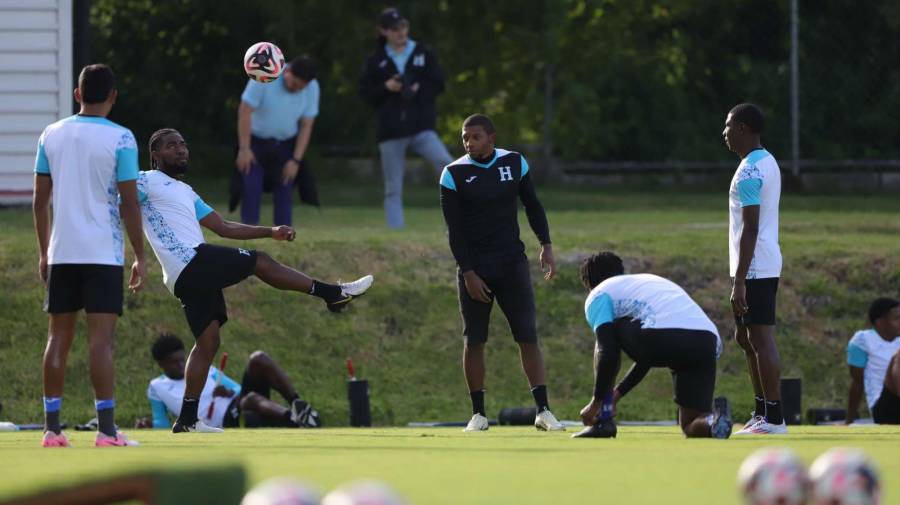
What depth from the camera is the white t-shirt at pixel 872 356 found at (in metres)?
15.9

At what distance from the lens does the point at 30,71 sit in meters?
21.8

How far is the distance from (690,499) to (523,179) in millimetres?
5971

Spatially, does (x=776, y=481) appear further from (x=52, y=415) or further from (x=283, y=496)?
(x=52, y=415)

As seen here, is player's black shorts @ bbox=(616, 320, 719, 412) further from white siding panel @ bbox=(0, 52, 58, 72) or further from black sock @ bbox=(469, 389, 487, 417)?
white siding panel @ bbox=(0, 52, 58, 72)

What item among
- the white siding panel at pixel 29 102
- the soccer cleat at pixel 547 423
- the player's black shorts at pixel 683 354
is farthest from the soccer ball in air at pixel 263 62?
the white siding panel at pixel 29 102

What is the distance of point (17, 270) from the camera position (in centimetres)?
1803

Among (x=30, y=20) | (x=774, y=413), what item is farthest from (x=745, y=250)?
(x=30, y=20)

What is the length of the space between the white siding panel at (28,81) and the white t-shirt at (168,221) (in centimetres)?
1041

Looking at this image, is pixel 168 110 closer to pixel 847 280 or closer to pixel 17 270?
pixel 17 270

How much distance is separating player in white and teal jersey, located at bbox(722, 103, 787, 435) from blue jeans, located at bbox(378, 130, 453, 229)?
730cm

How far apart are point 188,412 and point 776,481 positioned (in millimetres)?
6978

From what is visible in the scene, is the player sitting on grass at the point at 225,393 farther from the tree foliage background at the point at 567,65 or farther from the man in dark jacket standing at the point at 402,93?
the tree foliage background at the point at 567,65

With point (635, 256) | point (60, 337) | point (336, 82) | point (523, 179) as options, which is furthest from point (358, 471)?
point (336, 82)

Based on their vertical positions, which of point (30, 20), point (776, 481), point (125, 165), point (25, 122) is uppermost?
point (30, 20)
